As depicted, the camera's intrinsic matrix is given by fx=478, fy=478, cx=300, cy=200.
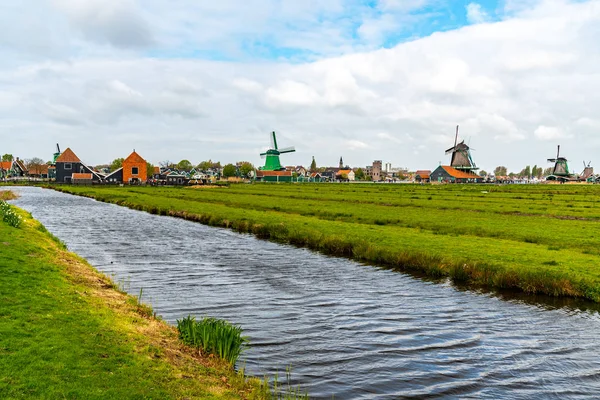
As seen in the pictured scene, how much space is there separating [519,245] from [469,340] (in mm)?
17898

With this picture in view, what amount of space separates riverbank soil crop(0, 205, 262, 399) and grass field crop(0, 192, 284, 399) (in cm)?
2

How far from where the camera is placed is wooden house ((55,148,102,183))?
593 feet

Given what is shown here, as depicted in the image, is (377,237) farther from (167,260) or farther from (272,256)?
(167,260)

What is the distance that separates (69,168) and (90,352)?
192m

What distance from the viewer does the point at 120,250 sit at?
32969 mm

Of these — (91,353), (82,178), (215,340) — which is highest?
(82,178)

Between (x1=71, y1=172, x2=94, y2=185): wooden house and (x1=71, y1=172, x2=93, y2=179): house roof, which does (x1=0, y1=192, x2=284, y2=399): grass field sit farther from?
(x1=71, y1=172, x2=93, y2=179): house roof

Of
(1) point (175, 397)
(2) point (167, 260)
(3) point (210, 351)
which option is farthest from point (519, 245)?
(1) point (175, 397)

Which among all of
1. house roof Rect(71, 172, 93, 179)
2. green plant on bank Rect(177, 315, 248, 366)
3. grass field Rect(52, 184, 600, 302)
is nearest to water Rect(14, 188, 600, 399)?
green plant on bank Rect(177, 315, 248, 366)

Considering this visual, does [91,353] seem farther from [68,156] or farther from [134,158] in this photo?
[68,156]

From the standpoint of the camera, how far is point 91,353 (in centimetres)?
1093

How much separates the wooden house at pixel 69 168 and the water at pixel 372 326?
168 metres

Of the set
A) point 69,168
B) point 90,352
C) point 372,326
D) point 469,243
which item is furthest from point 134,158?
point 90,352

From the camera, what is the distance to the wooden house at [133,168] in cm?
17975
